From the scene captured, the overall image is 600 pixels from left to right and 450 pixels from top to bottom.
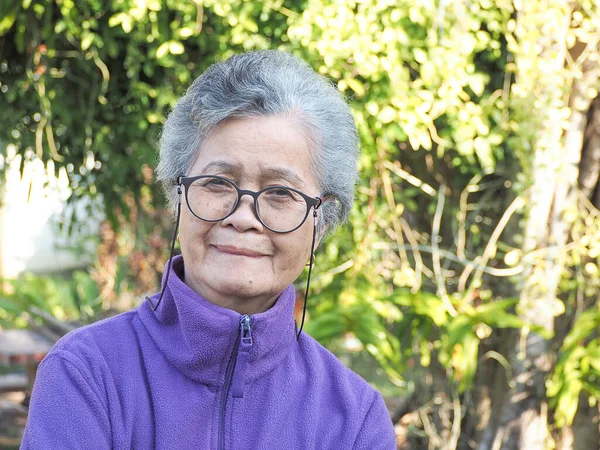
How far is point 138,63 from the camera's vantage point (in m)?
3.44

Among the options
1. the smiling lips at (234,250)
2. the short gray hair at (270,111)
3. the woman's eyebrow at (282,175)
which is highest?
the short gray hair at (270,111)

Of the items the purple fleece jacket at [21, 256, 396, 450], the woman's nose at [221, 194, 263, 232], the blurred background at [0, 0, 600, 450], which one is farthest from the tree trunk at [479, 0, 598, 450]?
the woman's nose at [221, 194, 263, 232]

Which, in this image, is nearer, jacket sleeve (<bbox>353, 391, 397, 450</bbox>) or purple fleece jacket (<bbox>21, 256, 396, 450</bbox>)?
purple fleece jacket (<bbox>21, 256, 396, 450</bbox>)

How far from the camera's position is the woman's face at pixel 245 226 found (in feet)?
5.13

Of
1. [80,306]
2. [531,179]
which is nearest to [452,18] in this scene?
[531,179]

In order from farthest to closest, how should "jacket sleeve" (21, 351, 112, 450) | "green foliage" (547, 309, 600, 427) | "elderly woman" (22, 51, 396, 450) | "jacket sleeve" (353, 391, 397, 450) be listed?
"green foliage" (547, 309, 600, 427), "jacket sleeve" (353, 391, 397, 450), "elderly woman" (22, 51, 396, 450), "jacket sleeve" (21, 351, 112, 450)

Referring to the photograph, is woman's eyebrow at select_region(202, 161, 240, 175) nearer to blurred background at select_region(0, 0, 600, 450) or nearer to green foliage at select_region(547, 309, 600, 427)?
blurred background at select_region(0, 0, 600, 450)

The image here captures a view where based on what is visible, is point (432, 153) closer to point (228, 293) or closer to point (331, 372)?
point (331, 372)

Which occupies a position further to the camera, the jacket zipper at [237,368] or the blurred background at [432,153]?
the blurred background at [432,153]

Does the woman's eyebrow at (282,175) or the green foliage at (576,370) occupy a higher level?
the woman's eyebrow at (282,175)

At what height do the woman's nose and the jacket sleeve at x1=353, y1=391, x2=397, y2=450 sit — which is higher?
the woman's nose

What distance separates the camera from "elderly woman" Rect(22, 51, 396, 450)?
1544 millimetres

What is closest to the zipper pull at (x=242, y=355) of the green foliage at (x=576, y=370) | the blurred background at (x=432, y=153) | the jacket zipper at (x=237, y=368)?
the jacket zipper at (x=237, y=368)

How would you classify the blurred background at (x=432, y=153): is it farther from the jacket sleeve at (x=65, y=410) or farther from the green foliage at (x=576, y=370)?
the jacket sleeve at (x=65, y=410)
